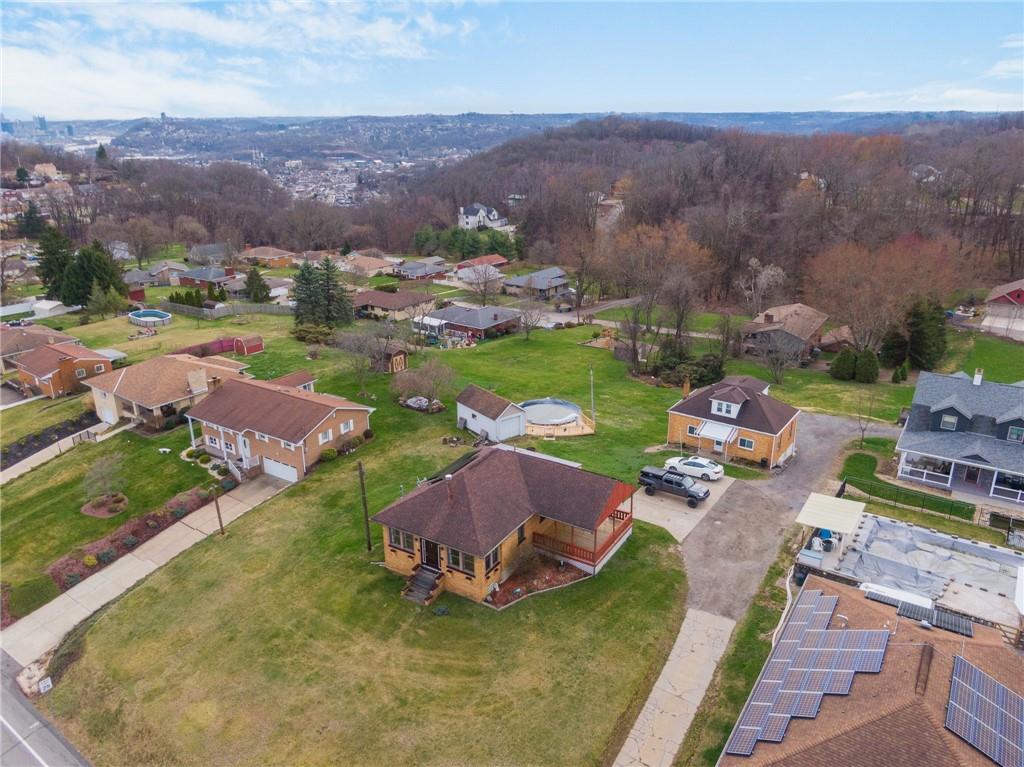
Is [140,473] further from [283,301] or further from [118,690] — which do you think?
[283,301]

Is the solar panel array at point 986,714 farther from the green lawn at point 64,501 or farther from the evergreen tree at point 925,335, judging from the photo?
the evergreen tree at point 925,335

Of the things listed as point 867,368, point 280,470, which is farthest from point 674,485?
point 867,368

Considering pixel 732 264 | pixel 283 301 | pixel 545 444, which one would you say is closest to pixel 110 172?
pixel 283 301

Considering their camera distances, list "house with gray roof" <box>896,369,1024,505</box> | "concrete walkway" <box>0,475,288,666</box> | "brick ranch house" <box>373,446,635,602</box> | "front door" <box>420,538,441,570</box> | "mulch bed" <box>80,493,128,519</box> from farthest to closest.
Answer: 1. "mulch bed" <box>80,493,128,519</box>
2. "house with gray roof" <box>896,369,1024,505</box>
3. "concrete walkway" <box>0,475,288,666</box>
4. "front door" <box>420,538,441,570</box>
5. "brick ranch house" <box>373,446,635,602</box>

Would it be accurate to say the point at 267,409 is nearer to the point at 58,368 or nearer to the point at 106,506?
the point at 106,506

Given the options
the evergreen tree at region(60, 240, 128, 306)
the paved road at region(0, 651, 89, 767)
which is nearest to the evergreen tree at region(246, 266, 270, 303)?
the evergreen tree at region(60, 240, 128, 306)

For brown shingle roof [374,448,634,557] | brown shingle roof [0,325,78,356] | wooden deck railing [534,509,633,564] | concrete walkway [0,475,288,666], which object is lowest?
concrete walkway [0,475,288,666]

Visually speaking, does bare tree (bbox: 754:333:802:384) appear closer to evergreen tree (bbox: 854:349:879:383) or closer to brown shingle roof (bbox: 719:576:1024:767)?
evergreen tree (bbox: 854:349:879:383)
